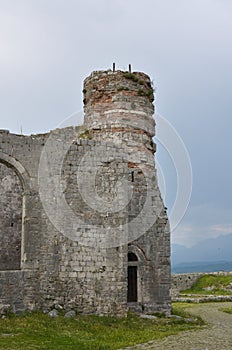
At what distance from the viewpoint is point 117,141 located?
18234 millimetres

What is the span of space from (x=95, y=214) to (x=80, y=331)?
423 cm

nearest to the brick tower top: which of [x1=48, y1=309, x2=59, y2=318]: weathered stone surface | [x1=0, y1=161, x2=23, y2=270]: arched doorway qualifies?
[x1=0, y1=161, x2=23, y2=270]: arched doorway

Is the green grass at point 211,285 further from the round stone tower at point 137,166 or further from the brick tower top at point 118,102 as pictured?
the brick tower top at point 118,102

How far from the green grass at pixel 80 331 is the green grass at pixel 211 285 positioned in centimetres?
1862

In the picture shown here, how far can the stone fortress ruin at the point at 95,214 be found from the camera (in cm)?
1491

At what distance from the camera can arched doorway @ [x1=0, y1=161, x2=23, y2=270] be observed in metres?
19.3

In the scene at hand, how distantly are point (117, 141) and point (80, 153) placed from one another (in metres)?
2.50

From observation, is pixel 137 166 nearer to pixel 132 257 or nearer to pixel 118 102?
pixel 118 102

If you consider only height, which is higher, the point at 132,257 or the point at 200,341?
the point at 132,257

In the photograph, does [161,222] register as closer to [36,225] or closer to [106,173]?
[106,173]

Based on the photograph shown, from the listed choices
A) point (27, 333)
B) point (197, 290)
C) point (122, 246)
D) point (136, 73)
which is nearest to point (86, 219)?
point (122, 246)

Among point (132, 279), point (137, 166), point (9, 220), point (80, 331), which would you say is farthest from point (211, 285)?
point (80, 331)

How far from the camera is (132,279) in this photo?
1777cm

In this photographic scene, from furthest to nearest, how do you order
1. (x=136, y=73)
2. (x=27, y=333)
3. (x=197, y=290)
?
(x=197, y=290) → (x=136, y=73) → (x=27, y=333)
